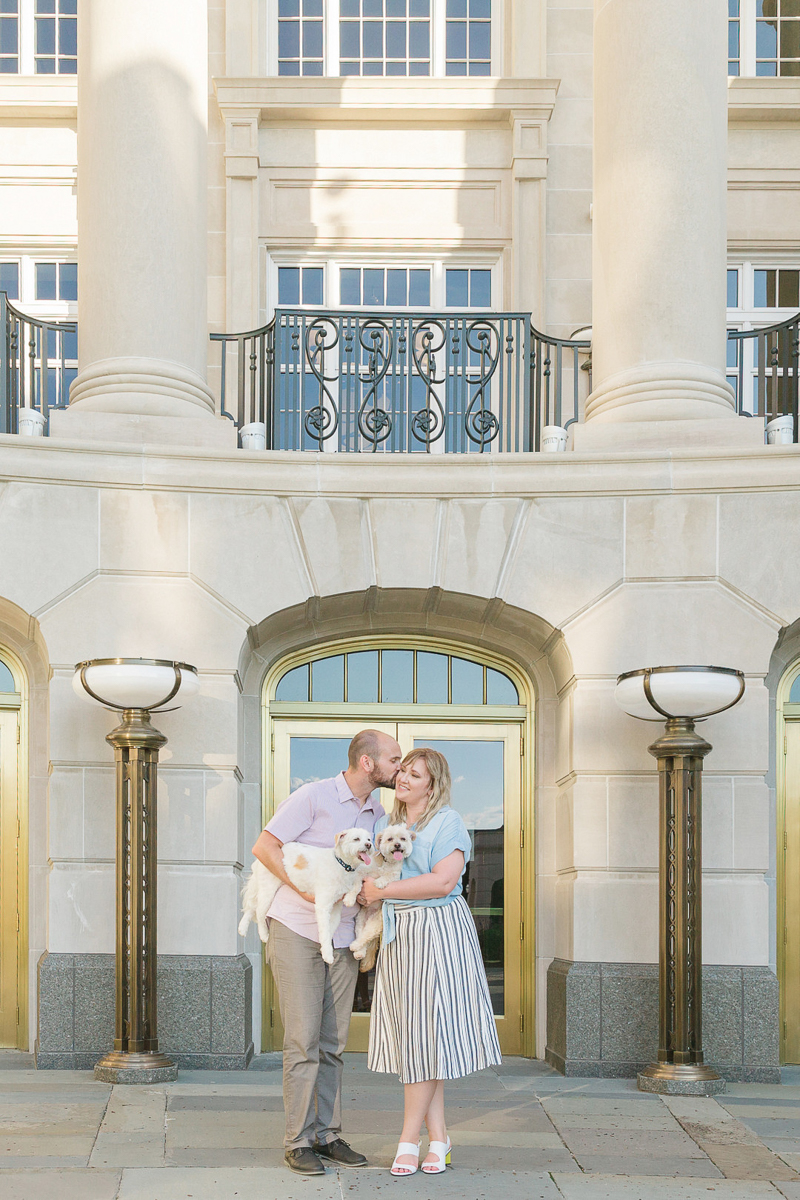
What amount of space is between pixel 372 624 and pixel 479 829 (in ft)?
5.68

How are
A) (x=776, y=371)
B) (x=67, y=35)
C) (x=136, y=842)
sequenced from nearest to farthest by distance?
(x=136, y=842)
(x=776, y=371)
(x=67, y=35)

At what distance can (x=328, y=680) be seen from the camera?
10.3m

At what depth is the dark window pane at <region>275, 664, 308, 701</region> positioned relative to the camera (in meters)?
10.2

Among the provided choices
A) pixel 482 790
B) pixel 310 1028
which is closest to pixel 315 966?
pixel 310 1028

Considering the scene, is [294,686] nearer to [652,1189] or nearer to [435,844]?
[435,844]

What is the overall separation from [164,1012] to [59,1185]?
9.58 ft

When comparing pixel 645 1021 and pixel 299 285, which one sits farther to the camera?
pixel 299 285

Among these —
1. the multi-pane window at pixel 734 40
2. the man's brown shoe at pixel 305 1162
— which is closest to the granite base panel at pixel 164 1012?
the man's brown shoe at pixel 305 1162

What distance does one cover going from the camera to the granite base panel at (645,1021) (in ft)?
28.9

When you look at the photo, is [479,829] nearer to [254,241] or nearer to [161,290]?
[161,290]

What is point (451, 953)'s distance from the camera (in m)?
5.98

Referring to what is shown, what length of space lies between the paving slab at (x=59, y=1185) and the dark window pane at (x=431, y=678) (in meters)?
4.75

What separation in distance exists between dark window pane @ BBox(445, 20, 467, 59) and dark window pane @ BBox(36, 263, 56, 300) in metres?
4.54

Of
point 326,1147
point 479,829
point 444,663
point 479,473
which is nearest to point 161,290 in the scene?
point 479,473
